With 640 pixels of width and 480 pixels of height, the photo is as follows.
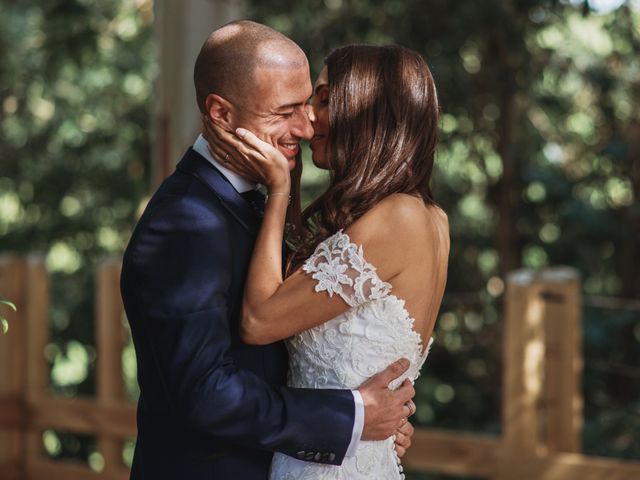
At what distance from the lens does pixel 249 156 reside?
7.95 ft

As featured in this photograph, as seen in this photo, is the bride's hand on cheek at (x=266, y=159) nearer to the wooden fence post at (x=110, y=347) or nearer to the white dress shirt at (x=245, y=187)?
the white dress shirt at (x=245, y=187)

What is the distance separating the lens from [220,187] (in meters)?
2.44

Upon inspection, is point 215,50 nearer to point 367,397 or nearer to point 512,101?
point 367,397

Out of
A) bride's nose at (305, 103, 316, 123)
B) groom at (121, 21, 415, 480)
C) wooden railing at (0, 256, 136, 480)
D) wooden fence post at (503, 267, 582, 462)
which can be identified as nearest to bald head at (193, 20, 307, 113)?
groom at (121, 21, 415, 480)

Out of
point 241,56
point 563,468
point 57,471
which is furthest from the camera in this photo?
point 57,471

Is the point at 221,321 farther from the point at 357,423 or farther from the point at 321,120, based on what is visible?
the point at 321,120

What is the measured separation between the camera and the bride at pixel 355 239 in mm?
2410

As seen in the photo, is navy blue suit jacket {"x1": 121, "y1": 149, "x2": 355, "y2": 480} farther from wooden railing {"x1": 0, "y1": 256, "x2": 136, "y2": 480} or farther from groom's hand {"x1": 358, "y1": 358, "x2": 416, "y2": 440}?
wooden railing {"x1": 0, "y1": 256, "x2": 136, "y2": 480}

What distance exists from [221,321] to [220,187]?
1.00 feet

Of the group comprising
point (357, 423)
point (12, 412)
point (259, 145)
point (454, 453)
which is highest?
point (259, 145)

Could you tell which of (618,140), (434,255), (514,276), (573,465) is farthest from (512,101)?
(434,255)

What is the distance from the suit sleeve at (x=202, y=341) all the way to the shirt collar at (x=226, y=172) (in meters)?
0.12

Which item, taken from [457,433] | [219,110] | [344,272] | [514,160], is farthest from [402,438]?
[514,160]

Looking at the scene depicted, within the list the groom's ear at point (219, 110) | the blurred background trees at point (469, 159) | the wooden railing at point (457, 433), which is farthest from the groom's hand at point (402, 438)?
the blurred background trees at point (469, 159)
